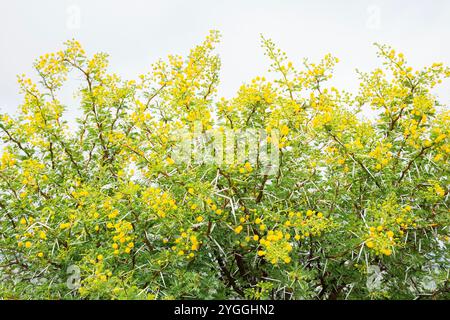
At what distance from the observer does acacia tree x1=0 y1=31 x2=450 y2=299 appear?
13.4 feet

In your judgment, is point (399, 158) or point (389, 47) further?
point (389, 47)

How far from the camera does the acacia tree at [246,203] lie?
4074 mm

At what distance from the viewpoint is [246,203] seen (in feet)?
14.6

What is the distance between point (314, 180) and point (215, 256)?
134 centimetres

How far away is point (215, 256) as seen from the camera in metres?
4.78

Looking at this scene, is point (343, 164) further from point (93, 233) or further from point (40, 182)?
point (40, 182)

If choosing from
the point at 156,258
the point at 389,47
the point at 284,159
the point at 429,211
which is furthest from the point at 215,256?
the point at 389,47

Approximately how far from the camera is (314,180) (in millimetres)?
4758

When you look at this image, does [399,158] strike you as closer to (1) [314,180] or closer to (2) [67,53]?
(1) [314,180]
